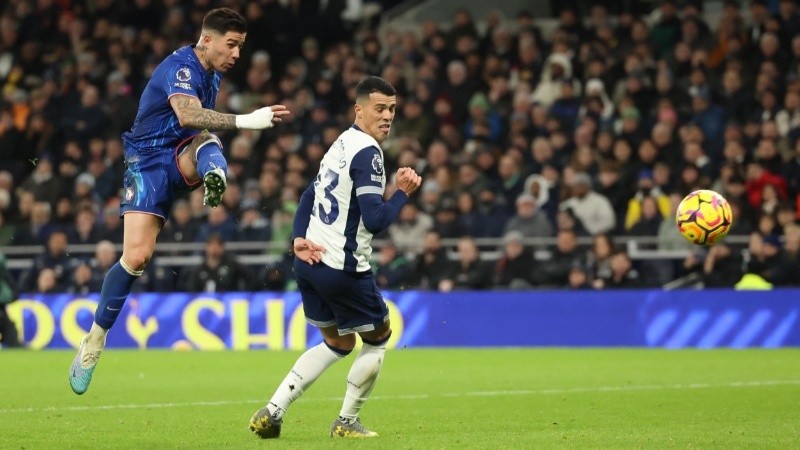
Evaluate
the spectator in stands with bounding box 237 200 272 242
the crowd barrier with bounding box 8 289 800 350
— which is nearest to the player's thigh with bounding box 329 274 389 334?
the crowd barrier with bounding box 8 289 800 350

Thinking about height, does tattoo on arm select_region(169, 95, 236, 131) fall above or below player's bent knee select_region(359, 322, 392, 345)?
above

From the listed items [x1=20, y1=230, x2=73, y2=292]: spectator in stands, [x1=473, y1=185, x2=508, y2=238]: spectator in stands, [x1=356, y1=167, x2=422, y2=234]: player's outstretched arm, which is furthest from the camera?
[x1=20, y1=230, x2=73, y2=292]: spectator in stands

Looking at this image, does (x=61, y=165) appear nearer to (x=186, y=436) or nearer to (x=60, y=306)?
(x=60, y=306)

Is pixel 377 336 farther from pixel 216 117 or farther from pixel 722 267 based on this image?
pixel 722 267

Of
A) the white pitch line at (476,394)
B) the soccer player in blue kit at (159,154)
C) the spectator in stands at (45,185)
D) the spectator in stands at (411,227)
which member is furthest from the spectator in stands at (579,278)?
the soccer player in blue kit at (159,154)

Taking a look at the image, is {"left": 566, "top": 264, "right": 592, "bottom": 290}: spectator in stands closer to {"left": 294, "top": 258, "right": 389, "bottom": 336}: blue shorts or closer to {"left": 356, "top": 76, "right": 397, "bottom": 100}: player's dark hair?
{"left": 294, "top": 258, "right": 389, "bottom": 336}: blue shorts

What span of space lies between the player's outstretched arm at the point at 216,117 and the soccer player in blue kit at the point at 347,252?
39 centimetres

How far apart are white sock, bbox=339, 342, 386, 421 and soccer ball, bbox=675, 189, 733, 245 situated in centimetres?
373

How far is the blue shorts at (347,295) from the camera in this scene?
8.03 meters

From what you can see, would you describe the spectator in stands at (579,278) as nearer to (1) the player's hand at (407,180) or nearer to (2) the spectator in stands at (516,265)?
(2) the spectator in stands at (516,265)

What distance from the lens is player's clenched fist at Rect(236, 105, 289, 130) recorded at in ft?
26.6

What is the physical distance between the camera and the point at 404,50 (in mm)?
21875

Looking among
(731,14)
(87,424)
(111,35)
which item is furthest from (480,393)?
(111,35)

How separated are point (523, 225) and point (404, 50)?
4732 millimetres
